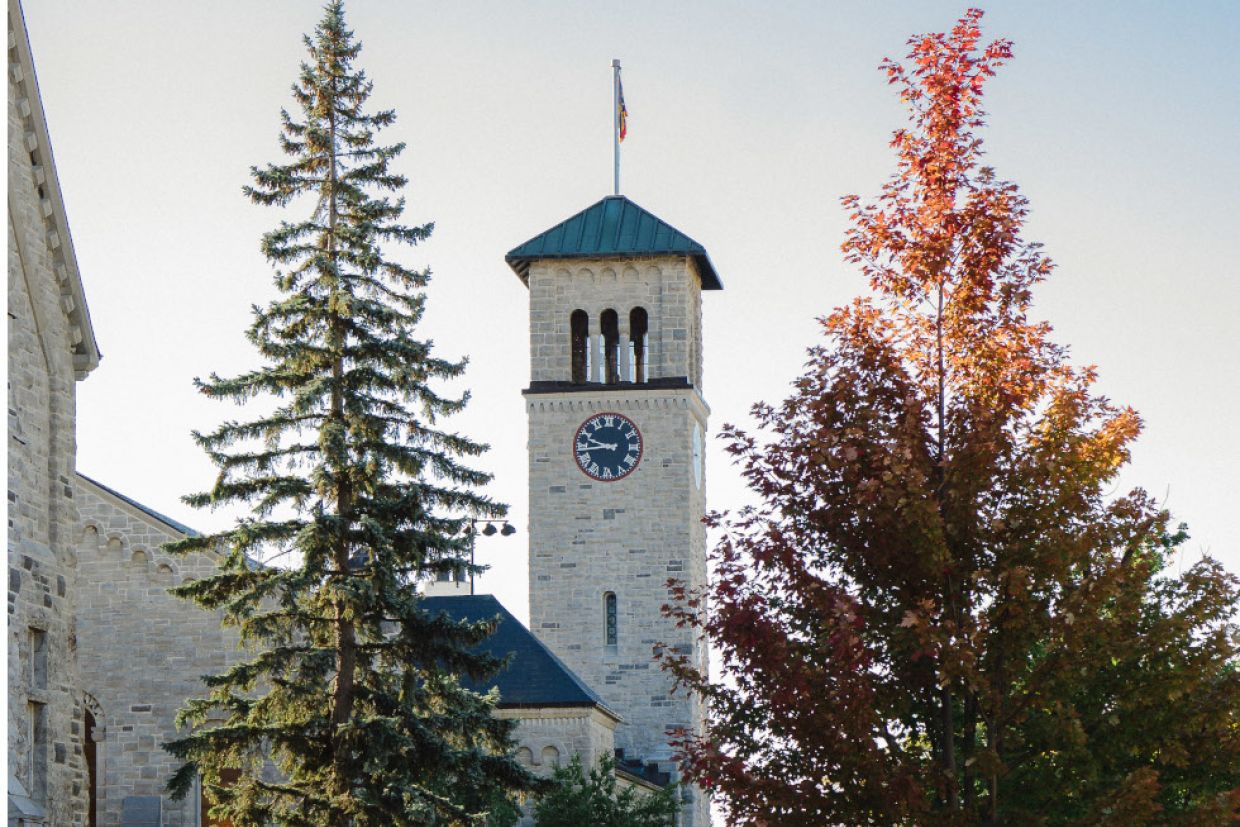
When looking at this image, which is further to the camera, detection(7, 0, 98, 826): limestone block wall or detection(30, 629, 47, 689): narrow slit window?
detection(30, 629, 47, 689): narrow slit window

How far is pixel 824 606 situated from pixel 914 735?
1.30 m

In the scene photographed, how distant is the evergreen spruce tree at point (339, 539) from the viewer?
25.1 m

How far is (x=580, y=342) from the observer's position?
59.2 meters

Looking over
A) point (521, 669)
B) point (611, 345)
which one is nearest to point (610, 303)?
point (611, 345)

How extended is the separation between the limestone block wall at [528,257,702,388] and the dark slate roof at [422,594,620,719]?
10.6 meters

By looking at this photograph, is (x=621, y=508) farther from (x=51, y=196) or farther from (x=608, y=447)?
(x=51, y=196)

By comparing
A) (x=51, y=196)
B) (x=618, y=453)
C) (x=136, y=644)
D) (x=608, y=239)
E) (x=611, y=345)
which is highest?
(x=608, y=239)

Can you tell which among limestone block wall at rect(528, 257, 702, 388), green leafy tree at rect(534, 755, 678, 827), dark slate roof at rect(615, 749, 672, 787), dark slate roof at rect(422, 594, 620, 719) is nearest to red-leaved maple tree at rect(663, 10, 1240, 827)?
green leafy tree at rect(534, 755, 678, 827)

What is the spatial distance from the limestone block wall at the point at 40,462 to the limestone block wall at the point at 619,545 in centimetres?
3231

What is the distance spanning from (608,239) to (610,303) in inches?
75.4

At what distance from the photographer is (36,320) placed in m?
23.0

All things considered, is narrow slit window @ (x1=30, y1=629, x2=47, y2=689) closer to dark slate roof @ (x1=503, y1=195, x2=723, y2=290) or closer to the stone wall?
the stone wall

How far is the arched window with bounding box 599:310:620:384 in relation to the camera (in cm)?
5894

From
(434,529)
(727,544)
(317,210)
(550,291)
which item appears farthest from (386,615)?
(550,291)
